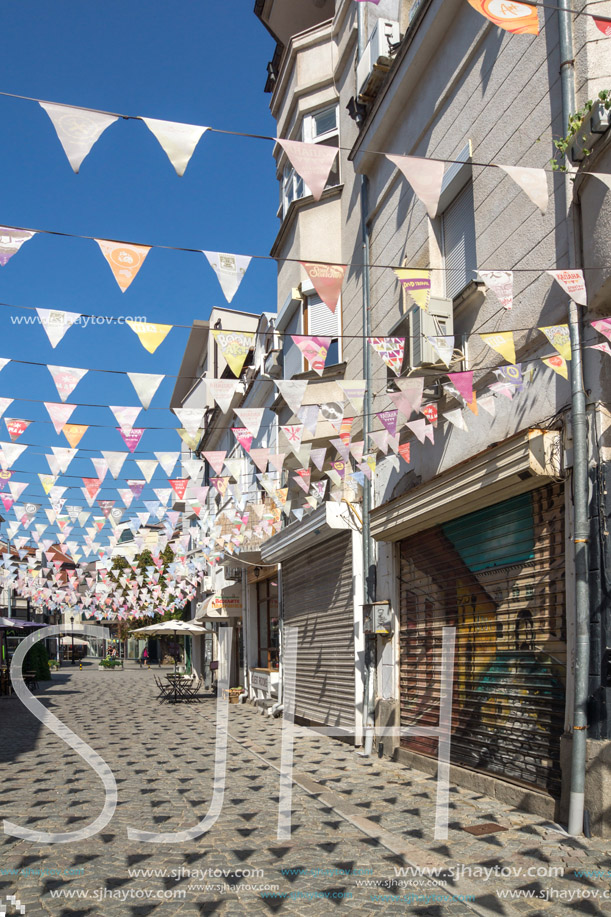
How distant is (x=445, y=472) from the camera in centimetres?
890

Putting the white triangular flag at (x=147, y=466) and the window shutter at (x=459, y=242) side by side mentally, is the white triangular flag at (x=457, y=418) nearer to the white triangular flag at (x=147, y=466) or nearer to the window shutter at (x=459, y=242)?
the window shutter at (x=459, y=242)

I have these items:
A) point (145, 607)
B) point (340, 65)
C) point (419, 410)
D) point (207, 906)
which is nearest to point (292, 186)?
point (340, 65)

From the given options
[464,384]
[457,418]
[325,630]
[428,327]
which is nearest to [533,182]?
[464,384]

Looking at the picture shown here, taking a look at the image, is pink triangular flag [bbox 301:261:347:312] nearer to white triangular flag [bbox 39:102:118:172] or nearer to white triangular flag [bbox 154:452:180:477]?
white triangular flag [bbox 39:102:118:172]

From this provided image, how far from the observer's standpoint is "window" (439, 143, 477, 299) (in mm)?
9469

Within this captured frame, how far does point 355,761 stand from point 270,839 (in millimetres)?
4442

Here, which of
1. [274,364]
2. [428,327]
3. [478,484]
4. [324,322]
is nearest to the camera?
[478,484]

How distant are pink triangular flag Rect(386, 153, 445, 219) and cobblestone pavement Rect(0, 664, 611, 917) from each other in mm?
A: 5098

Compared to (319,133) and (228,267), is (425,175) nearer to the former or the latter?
(228,267)

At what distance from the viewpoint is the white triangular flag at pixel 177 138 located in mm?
5559

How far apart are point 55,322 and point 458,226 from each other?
17.7ft

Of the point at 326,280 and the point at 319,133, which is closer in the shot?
the point at 326,280

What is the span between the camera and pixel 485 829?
661 cm

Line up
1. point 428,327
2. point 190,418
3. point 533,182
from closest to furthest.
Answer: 1. point 533,182
2. point 428,327
3. point 190,418
